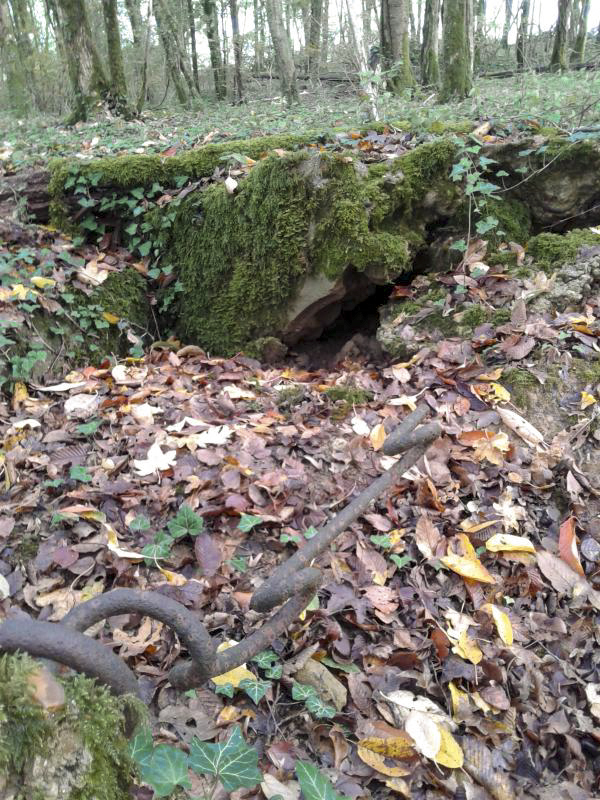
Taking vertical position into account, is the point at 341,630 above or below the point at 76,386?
below

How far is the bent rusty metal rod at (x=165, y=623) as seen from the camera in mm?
649

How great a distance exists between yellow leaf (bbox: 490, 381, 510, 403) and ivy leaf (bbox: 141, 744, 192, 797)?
8.45ft

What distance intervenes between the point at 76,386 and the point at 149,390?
18.0 inches

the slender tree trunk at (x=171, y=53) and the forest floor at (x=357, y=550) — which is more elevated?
the slender tree trunk at (x=171, y=53)

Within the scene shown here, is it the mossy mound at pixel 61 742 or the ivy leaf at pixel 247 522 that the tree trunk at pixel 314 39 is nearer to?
the ivy leaf at pixel 247 522

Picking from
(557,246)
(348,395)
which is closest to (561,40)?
(557,246)

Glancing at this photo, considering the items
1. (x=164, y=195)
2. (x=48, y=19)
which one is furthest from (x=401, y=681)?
(x=48, y=19)

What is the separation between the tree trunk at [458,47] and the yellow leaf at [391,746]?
7.39 metres

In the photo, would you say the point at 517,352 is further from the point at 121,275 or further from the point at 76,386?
the point at 121,275

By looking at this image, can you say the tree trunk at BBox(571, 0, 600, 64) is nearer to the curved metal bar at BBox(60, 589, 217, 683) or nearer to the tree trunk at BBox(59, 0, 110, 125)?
the tree trunk at BBox(59, 0, 110, 125)

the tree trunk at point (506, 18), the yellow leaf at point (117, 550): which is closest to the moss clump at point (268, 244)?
the yellow leaf at point (117, 550)

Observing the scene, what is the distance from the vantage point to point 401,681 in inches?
75.8

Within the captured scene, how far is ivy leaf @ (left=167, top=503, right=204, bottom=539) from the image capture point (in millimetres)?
2256

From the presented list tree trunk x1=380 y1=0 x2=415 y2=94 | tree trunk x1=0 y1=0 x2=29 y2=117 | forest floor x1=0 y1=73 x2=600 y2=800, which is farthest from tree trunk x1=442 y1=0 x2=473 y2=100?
tree trunk x1=0 y1=0 x2=29 y2=117
